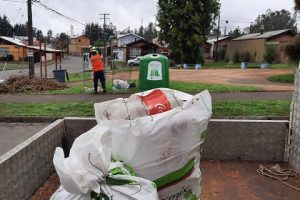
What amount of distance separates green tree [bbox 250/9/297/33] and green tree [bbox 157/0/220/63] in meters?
58.2

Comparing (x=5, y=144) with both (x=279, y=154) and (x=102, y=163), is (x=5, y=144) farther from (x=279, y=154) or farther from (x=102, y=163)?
(x=102, y=163)

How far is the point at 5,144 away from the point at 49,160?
222 cm

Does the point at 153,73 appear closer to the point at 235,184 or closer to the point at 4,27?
the point at 235,184

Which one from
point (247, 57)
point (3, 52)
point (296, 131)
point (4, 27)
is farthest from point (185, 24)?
point (4, 27)

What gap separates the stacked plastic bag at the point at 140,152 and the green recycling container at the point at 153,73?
11.0 ft

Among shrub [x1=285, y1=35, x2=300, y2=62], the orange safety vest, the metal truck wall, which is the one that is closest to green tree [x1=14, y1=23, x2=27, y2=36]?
shrub [x1=285, y1=35, x2=300, y2=62]

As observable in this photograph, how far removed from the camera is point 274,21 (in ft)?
328

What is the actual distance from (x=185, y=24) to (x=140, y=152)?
39362 millimetres

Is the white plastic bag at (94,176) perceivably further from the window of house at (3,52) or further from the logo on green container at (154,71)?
the window of house at (3,52)

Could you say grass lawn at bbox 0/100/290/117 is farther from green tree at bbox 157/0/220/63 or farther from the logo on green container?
green tree at bbox 157/0/220/63

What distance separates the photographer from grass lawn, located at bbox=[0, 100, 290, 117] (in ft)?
24.3

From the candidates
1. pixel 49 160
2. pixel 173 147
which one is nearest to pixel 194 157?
pixel 173 147

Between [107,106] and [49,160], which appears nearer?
[107,106]

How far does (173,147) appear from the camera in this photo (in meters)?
2.38
